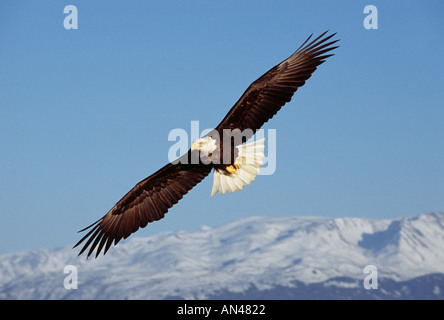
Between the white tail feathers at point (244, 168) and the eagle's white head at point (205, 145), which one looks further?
the white tail feathers at point (244, 168)

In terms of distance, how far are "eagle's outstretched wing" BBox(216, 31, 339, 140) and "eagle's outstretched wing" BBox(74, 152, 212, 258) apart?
3.50 ft

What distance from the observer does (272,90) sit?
36.0 feet

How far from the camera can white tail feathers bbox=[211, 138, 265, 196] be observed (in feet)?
37.7

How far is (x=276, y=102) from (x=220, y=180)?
1611mm

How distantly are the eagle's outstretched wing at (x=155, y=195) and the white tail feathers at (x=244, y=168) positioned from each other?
35 centimetres

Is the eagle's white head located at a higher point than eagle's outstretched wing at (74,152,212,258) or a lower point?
higher

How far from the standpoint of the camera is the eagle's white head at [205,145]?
1084cm

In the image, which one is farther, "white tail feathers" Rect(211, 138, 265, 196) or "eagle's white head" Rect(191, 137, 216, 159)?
"white tail feathers" Rect(211, 138, 265, 196)

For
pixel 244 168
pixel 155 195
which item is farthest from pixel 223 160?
pixel 155 195

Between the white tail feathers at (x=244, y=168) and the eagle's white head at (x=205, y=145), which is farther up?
the eagle's white head at (x=205, y=145)
